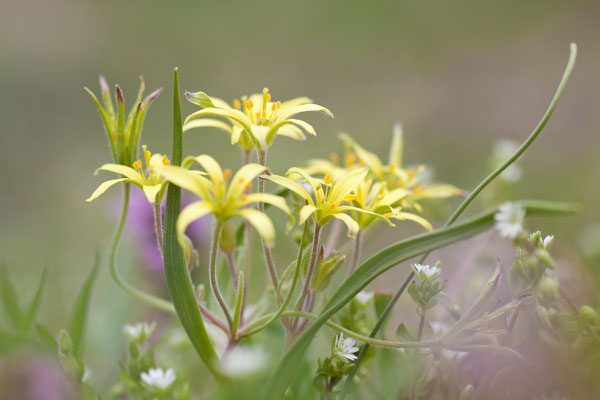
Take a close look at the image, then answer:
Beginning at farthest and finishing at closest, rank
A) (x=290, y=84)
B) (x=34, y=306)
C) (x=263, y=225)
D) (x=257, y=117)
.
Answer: (x=290, y=84), (x=34, y=306), (x=257, y=117), (x=263, y=225)

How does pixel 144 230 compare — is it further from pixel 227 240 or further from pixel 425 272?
pixel 425 272

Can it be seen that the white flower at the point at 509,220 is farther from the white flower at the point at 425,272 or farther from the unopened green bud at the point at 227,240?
the unopened green bud at the point at 227,240

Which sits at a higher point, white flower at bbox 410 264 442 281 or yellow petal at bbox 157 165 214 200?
yellow petal at bbox 157 165 214 200

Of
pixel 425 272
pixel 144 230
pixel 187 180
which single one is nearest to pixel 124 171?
pixel 187 180

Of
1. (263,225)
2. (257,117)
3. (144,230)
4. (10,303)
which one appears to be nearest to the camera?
(263,225)

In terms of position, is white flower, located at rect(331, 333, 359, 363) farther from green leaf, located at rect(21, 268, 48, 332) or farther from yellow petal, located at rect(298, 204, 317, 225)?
green leaf, located at rect(21, 268, 48, 332)

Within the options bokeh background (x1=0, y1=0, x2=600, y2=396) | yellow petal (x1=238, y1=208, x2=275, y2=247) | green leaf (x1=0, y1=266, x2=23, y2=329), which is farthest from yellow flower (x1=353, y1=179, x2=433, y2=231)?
bokeh background (x1=0, y1=0, x2=600, y2=396)
